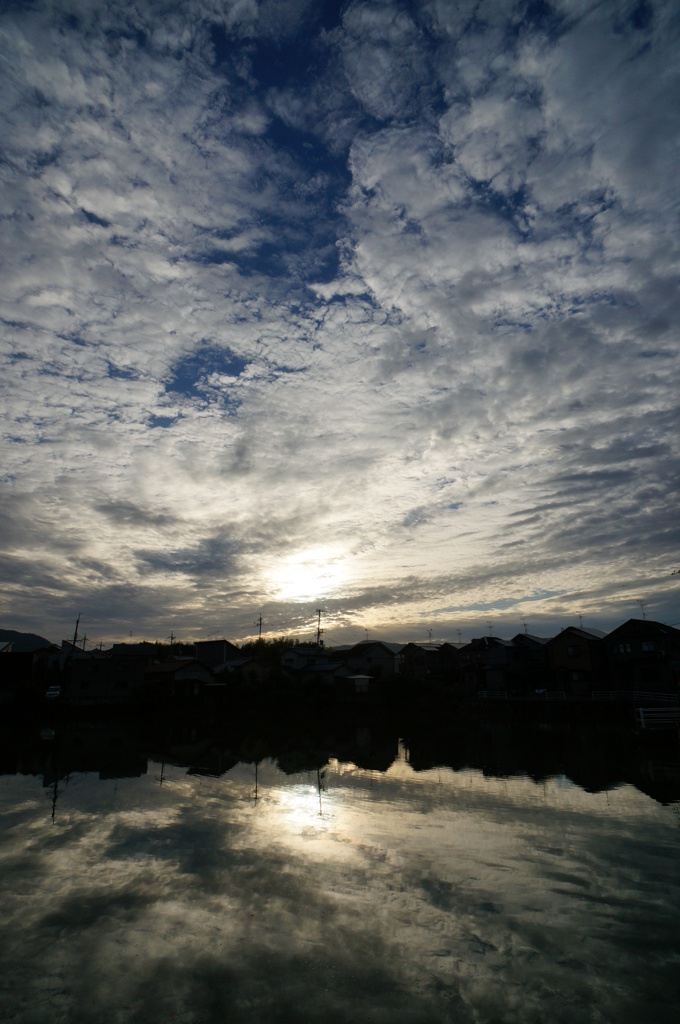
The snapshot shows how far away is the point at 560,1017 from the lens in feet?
21.0

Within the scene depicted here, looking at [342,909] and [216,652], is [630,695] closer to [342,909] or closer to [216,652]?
[342,909]

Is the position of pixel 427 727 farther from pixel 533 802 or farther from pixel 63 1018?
pixel 63 1018

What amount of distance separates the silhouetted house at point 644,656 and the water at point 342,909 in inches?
1398

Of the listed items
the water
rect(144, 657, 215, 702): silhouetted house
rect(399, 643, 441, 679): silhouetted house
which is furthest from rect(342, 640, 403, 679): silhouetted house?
the water

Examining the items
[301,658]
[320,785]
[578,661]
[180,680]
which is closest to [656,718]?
[320,785]

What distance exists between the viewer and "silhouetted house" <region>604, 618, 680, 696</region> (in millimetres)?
46000

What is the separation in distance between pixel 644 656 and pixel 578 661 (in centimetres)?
636

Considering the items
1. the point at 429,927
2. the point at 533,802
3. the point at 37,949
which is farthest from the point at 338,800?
the point at 37,949

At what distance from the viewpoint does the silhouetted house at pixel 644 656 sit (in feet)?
151

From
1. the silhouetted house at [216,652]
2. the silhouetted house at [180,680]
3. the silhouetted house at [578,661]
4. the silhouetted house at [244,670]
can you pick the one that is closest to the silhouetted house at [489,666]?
the silhouetted house at [578,661]

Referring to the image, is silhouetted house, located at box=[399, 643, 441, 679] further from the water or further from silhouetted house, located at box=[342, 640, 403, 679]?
the water

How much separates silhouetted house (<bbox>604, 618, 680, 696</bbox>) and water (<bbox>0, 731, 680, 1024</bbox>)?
3552 cm

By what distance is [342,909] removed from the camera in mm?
9250

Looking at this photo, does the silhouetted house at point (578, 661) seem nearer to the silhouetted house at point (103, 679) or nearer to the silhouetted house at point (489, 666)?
the silhouetted house at point (489, 666)
